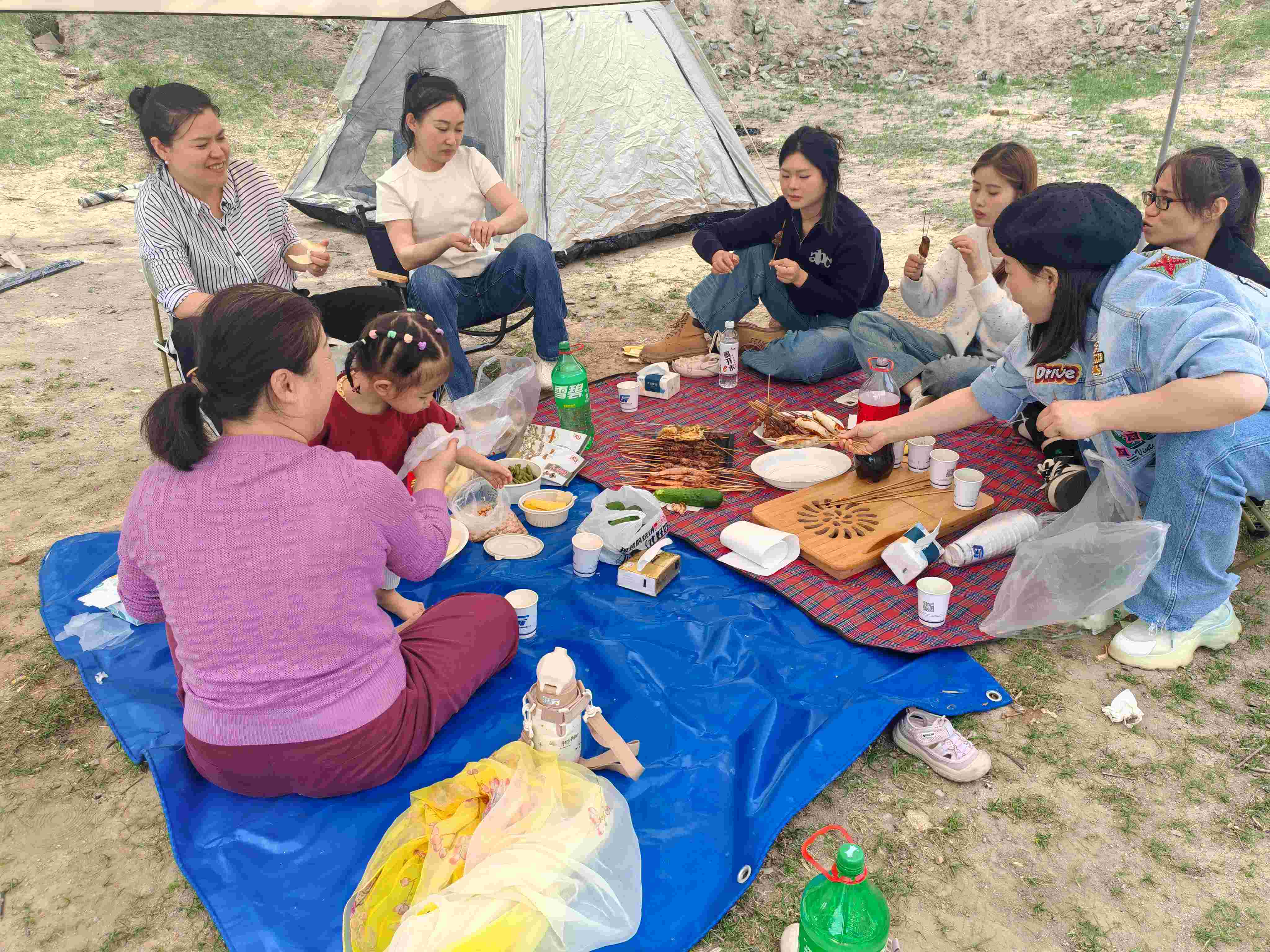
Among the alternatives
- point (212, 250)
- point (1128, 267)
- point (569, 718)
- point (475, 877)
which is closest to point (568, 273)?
point (212, 250)

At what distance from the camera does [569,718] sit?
7.44 feet

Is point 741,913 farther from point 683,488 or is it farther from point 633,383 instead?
point 633,383

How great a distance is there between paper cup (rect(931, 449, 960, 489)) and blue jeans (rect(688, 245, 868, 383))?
1.25 m

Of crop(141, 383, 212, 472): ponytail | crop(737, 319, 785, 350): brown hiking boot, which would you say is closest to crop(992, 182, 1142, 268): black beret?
crop(737, 319, 785, 350): brown hiking boot

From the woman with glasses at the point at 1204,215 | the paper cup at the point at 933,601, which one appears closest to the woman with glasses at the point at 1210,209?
the woman with glasses at the point at 1204,215

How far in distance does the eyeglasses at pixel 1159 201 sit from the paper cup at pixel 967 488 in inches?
49.4

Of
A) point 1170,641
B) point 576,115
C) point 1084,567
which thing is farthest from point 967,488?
point 576,115

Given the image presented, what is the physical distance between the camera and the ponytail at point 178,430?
1.94 metres

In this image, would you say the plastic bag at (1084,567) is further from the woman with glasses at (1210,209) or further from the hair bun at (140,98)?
the hair bun at (140,98)

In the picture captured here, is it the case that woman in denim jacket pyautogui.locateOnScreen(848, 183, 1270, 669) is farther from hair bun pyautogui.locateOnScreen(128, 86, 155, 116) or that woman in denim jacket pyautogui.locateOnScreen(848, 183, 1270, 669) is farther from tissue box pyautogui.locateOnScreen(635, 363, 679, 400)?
hair bun pyautogui.locateOnScreen(128, 86, 155, 116)

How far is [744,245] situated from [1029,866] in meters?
3.58

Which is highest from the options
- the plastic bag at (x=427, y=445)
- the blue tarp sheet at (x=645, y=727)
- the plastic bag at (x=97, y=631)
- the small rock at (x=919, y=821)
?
the plastic bag at (x=427, y=445)

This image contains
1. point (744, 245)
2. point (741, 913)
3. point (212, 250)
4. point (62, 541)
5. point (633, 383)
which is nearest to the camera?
point (741, 913)

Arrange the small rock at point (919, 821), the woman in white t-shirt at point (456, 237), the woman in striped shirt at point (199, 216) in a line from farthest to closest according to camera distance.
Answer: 1. the woman in white t-shirt at point (456, 237)
2. the woman in striped shirt at point (199, 216)
3. the small rock at point (919, 821)
